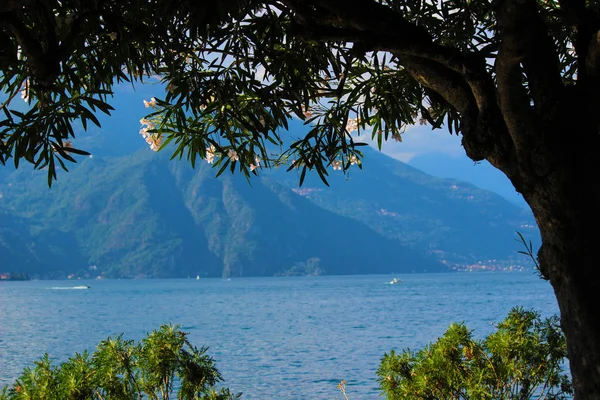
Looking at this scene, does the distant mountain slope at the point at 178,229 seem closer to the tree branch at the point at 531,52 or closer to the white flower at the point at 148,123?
the white flower at the point at 148,123

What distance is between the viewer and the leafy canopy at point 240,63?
3.12m

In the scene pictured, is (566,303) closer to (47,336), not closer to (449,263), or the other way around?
(47,336)

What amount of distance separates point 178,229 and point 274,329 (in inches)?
4393

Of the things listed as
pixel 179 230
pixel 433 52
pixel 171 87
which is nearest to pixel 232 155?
pixel 171 87

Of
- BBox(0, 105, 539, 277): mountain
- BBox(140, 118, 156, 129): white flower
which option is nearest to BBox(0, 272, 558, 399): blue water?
BBox(140, 118, 156, 129): white flower

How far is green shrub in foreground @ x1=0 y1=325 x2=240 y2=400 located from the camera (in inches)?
200

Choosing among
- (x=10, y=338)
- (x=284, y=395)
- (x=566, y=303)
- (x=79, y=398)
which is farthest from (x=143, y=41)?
(x=10, y=338)

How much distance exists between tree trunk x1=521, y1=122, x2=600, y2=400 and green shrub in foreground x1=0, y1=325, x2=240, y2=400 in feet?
10.2

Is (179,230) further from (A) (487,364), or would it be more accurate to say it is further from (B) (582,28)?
(B) (582,28)

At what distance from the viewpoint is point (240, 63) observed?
393 cm

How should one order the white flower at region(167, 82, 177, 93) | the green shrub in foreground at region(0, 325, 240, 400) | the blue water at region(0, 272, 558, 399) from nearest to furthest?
the white flower at region(167, 82, 177, 93)
the green shrub in foreground at region(0, 325, 240, 400)
the blue water at region(0, 272, 558, 399)

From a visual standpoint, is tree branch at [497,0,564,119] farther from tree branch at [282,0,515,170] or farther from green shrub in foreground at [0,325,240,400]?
green shrub in foreground at [0,325,240,400]

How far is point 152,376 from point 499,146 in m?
3.44

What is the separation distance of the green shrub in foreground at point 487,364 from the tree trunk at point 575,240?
2723 millimetres
